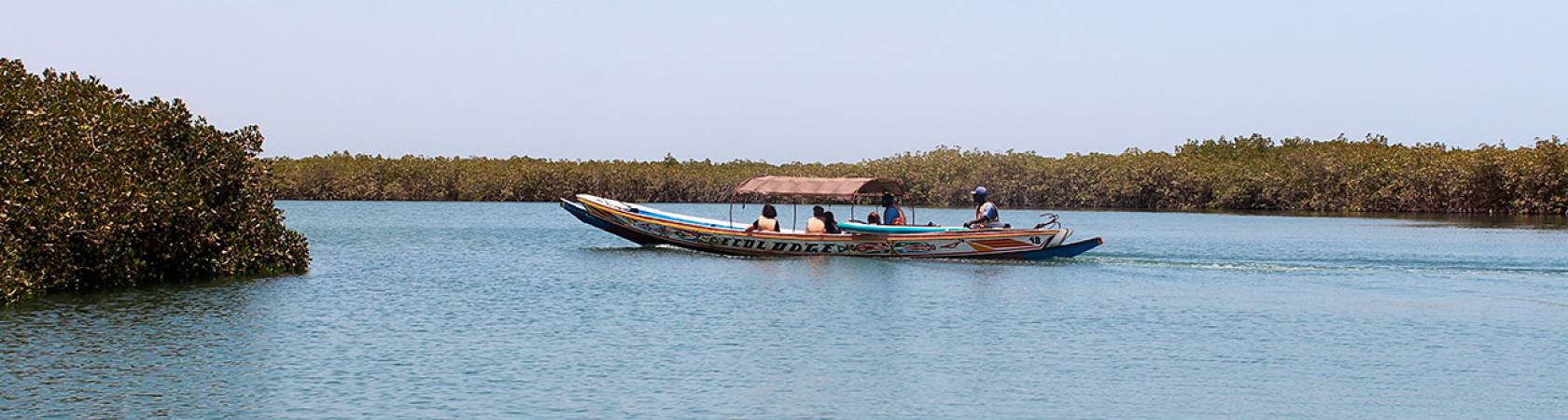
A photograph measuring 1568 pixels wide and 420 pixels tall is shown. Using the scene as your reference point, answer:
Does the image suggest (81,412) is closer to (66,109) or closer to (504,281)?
(66,109)

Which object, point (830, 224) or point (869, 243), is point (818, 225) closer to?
point (830, 224)

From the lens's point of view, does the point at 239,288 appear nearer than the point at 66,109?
No

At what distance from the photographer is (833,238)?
1475 inches

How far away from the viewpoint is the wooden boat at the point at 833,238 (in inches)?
1432

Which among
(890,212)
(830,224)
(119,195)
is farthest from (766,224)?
(119,195)

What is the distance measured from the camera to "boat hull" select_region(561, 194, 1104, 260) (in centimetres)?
3628

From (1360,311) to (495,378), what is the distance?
50.3 ft

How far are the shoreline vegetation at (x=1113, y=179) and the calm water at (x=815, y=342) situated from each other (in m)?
62.8

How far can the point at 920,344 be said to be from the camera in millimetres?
21891

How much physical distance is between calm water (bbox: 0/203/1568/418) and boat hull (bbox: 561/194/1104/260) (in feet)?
1.23

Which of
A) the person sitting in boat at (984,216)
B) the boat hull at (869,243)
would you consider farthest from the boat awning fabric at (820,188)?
the person sitting in boat at (984,216)

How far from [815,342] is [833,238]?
50.6 ft

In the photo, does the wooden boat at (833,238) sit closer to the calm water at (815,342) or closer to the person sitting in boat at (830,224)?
the person sitting in boat at (830,224)

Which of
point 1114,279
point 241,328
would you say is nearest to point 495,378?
point 241,328
